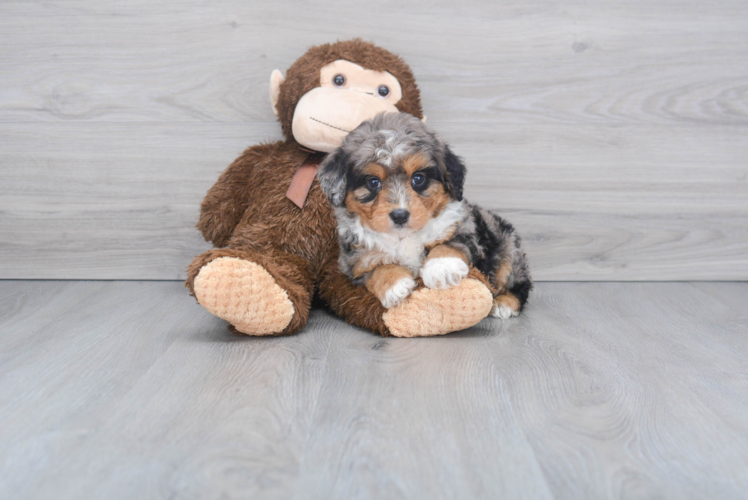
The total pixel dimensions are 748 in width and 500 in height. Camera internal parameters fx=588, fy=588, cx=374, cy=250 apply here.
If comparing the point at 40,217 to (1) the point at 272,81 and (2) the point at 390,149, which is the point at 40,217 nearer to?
(1) the point at 272,81

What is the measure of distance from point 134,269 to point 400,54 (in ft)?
4.53

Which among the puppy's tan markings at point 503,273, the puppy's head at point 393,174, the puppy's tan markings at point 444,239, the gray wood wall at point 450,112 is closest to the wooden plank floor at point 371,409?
the puppy's tan markings at point 503,273

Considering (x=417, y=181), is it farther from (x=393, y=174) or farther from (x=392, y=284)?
(x=392, y=284)

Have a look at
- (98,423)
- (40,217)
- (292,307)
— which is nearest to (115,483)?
(98,423)

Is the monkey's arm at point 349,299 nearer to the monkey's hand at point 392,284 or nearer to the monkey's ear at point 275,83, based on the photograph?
the monkey's hand at point 392,284

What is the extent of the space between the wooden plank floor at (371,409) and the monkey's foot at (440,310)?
0.05m

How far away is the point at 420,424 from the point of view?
1.18 meters

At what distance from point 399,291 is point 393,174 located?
0.32 meters

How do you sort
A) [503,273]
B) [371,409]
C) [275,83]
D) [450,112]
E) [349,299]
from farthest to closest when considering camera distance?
[450,112] → [275,83] → [503,273] → [349,299] → [371,409]

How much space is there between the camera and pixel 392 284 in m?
1.63

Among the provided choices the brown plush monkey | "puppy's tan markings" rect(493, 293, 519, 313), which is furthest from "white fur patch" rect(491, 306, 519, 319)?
the brown plush monkey

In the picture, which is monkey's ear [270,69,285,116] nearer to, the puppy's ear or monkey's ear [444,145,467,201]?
the puppy's ear

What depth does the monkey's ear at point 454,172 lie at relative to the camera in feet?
5.41

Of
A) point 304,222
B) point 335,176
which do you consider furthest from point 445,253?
point 304,222
